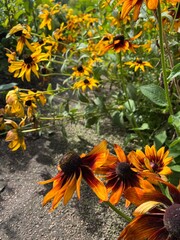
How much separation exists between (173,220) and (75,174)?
0.25 meters

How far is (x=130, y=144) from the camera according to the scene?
1.62 meters

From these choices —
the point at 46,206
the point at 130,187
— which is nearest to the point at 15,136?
the point at 46,206

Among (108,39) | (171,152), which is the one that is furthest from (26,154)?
(171,152)

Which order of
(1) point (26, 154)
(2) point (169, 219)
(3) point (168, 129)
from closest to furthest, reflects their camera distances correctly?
(2) point (169, 219) < (3) point (168, 129) < (1) point (26, 154)

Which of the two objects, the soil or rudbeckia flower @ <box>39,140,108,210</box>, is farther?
the soil

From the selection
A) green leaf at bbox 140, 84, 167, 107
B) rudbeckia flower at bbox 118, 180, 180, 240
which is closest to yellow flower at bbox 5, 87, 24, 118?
green leaf at bbox 140, 84, 167, 107

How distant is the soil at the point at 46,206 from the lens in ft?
3.96

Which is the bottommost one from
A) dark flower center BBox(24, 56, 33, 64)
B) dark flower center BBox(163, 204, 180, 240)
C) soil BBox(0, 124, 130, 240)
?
soil BBox(0, 124, 130, 240)

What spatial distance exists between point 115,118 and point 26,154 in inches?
19.9

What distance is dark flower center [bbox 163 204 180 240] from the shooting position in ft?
1.63

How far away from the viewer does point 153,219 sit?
533 millimetres

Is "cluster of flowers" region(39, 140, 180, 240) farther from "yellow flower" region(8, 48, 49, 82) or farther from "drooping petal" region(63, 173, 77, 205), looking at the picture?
"yellow flower" region(8, 48, 49, 82)

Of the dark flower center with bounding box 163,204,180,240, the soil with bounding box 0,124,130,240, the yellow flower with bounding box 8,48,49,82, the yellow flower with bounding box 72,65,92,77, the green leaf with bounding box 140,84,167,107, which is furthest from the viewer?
the yellow flower with bounding box 72,65,92,77

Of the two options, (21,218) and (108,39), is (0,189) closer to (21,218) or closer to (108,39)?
(21,218)
